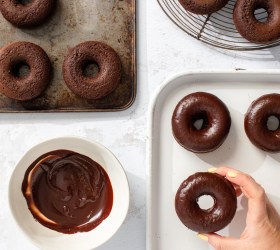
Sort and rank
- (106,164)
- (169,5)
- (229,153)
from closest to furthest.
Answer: (106,164), (229,153), (169,5)

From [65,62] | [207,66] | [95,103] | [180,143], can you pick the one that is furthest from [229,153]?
[65,62]

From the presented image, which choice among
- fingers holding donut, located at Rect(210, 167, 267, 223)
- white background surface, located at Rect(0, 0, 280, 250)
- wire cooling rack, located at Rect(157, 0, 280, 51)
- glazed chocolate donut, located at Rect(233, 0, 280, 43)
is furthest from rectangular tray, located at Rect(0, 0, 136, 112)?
fingers holding donut, located at Rect(210, 167, 267, 223)

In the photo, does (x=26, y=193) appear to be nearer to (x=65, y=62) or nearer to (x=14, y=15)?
(x=65, y=62)

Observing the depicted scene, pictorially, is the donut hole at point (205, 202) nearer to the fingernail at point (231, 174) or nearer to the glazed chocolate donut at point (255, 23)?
the fingernail at point (231, 174)

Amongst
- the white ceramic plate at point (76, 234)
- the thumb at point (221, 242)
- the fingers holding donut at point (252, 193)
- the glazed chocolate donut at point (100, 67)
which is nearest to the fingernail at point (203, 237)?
the thumb at point (221, 242)

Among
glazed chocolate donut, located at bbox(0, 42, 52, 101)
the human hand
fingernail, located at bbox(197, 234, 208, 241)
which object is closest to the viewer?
the human hand

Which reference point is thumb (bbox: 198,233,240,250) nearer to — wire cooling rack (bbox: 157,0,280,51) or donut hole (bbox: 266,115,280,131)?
donut hole (bbox: 266,115,280,131)

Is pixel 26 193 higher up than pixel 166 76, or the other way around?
pixel 166 76
